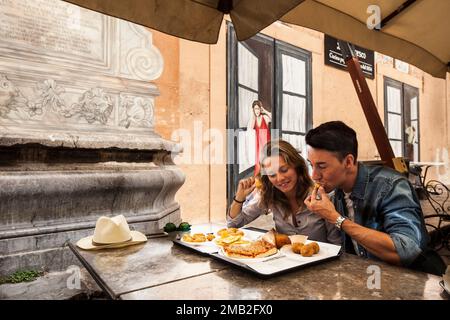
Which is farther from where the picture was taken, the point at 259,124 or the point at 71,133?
the point at 259,124

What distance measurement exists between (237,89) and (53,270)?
443cm

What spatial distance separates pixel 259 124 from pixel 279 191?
4172 mm

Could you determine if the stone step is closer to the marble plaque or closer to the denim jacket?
the marble plaque

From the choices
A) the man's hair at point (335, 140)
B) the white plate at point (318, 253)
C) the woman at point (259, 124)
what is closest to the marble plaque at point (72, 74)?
the man's hair at point (335, 140)

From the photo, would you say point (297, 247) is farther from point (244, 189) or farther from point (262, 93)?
point (262, 93)

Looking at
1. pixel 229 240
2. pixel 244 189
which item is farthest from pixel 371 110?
pixel 229 240

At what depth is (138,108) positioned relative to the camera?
347 centimetres

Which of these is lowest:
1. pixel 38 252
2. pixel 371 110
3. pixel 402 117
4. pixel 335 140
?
pixel 38 252

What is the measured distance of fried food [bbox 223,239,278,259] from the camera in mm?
1374

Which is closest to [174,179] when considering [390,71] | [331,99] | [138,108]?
[138,108]

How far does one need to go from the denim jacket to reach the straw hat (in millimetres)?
1359

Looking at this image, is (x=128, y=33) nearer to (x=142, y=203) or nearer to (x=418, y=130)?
(x=142, y=203)

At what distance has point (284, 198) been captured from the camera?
2.45 meters

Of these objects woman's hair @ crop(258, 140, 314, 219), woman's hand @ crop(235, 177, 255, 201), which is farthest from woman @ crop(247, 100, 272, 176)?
woman's hair @ crop(258, 140, 314, 219)
